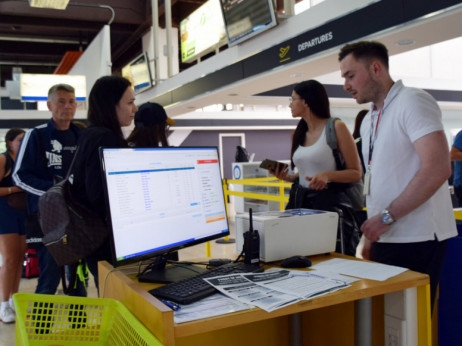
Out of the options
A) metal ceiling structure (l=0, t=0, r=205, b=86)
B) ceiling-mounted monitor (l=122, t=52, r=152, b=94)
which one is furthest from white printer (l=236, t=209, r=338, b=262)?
ceiling-mounted monitor (l=122, t=52, r=152, b=94)

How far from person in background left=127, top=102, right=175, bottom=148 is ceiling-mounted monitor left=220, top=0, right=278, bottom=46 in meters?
2.64

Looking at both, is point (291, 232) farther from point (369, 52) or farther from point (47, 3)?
point (47, 3)

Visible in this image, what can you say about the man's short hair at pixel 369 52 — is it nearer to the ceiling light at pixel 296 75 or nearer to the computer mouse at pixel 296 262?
the computer mouse at pixel 296 262

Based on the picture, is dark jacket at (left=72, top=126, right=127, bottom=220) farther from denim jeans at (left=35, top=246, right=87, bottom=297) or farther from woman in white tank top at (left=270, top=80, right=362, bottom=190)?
denim jeans at (left=35, top=246, right=87, bottom=297)

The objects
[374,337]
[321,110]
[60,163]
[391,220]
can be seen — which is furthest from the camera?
[60,163]

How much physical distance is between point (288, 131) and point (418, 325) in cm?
1417

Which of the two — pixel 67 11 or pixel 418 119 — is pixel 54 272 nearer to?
pixel 418 119

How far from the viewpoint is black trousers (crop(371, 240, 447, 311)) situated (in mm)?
1649

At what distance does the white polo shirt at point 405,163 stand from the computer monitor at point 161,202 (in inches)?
25.1

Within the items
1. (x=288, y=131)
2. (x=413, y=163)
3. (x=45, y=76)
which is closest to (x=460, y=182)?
(x=413, y=163)

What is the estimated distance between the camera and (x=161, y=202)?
143 cm

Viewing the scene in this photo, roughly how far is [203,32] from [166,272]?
5.96 m

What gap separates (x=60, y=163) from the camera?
2787mm

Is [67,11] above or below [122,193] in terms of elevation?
above
